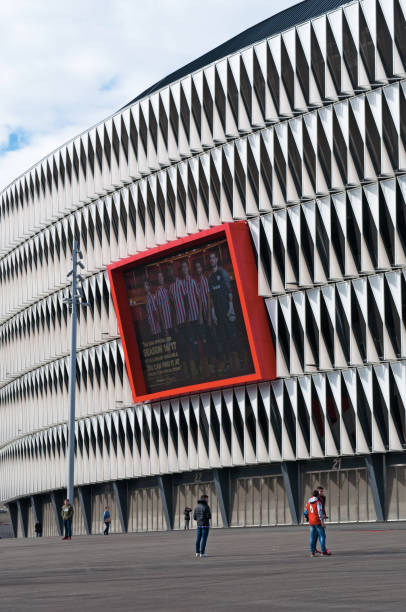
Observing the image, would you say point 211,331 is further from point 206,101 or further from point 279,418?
point 206,101

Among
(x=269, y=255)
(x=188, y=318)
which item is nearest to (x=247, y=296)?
(x=269, y=255)

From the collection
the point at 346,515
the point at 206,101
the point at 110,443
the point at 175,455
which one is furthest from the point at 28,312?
the point at 346,515

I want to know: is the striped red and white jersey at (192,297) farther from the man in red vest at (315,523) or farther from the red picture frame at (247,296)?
the man in red vest at (315,523)

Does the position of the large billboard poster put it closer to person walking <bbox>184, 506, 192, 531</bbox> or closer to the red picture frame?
the red picture frame

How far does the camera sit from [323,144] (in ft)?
192

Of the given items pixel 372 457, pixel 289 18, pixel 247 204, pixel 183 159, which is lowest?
pixel 372 457

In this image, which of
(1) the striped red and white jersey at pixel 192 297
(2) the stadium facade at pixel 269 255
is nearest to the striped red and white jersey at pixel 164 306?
(1) the striped red and white jersey at pixel 192 297

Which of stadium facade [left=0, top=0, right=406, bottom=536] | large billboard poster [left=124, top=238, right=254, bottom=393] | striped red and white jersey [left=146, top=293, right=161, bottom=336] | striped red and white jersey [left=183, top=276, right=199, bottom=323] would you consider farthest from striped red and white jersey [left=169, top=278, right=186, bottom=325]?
stadium facade [left=0, top=0, right=406, bottom=536]

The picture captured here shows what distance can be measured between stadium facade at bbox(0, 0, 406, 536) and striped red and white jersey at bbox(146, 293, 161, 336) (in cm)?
371

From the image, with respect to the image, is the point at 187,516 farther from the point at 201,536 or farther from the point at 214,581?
the point at 214,581

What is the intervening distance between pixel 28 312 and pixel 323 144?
3815cm

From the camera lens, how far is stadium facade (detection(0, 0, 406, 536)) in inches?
2219

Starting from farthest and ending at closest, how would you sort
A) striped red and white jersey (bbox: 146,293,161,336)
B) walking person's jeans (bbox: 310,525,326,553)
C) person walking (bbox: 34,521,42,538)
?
person walking (bbox: 34,521,42,538) < striped red and white jersey (bbox: 146,293,161,336) < walking person's jeans (bbox: 310,525,326,553)

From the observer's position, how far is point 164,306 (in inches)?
2685
